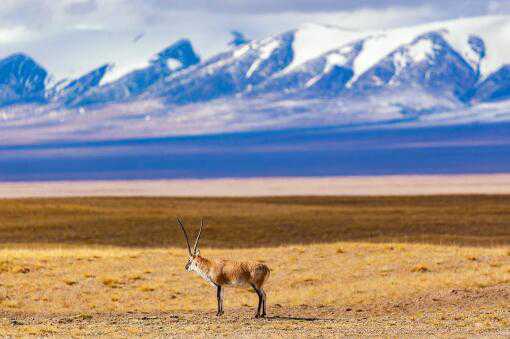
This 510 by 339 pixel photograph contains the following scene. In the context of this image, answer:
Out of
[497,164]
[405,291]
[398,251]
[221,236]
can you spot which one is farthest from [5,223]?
[497,164]

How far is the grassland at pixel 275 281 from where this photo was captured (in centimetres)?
2170

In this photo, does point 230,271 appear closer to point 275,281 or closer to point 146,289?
point 146,289

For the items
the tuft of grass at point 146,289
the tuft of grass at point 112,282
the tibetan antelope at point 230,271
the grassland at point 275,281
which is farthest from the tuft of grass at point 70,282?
the tibetan antelope at point 230,271

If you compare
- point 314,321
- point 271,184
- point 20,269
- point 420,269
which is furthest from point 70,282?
point 271,184

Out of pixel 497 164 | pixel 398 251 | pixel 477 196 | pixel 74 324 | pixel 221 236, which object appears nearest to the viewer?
pixel 74 324

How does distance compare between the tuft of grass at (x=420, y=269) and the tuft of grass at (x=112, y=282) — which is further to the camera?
the tuft of grass at (x=420, y=269)

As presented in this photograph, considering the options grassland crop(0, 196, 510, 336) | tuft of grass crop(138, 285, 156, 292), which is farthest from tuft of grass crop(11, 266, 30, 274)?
tuft of grass crop(138, 285, 156, 292)

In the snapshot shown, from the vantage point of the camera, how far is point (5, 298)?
27.2 metres

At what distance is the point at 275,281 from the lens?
29875 mm

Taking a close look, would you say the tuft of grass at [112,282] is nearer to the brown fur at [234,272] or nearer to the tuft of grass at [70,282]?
the tuft of grass at [70,282]

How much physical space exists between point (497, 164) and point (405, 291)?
142 metres

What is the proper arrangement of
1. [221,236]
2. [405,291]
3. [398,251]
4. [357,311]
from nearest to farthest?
[357,311] → [405,291] → [398,251] → [221,236]

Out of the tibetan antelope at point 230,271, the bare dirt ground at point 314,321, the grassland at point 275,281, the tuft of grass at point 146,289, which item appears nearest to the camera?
the bare dirt ground at point 314,321

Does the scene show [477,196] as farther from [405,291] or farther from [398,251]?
[405,291]
